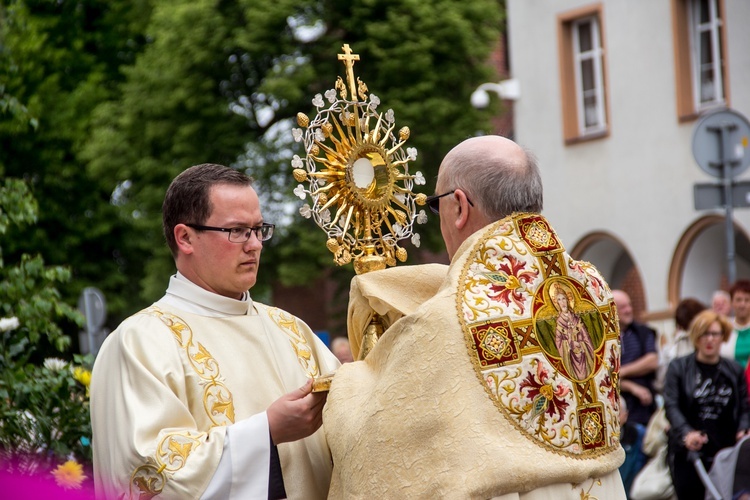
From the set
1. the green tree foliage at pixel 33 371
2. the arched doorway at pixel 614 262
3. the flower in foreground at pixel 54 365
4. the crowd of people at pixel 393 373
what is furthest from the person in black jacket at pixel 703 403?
the arched doorway at pixel 614 262

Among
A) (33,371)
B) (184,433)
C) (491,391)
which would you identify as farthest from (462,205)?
(33,371)

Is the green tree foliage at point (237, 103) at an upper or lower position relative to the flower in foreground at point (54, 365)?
upper

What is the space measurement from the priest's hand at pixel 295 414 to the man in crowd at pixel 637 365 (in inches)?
264

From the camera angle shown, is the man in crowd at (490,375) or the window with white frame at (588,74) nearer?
the man in crowd at (490,375)

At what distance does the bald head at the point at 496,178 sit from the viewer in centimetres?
426

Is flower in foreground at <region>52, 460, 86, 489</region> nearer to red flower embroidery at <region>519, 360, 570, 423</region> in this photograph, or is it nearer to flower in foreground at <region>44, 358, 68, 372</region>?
flower in foreground at <region>44, 358, 68, 372</region>

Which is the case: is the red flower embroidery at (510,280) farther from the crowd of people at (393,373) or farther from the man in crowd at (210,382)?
the man in crowd at (210,382)

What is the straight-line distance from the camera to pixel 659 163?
2089 centimetres

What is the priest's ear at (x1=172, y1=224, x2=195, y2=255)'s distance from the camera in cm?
468

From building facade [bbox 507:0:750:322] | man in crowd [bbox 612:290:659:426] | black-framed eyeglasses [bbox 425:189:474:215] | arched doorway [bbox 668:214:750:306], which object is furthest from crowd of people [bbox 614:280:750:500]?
arched doorway [bbox 668:214:750:306]

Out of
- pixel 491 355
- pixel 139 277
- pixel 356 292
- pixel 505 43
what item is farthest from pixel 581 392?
pixel 505 43

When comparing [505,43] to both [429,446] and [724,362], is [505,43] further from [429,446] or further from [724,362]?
[429,446]

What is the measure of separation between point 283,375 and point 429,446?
96cm

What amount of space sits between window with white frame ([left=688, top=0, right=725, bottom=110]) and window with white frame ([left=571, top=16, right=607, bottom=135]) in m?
1.81
